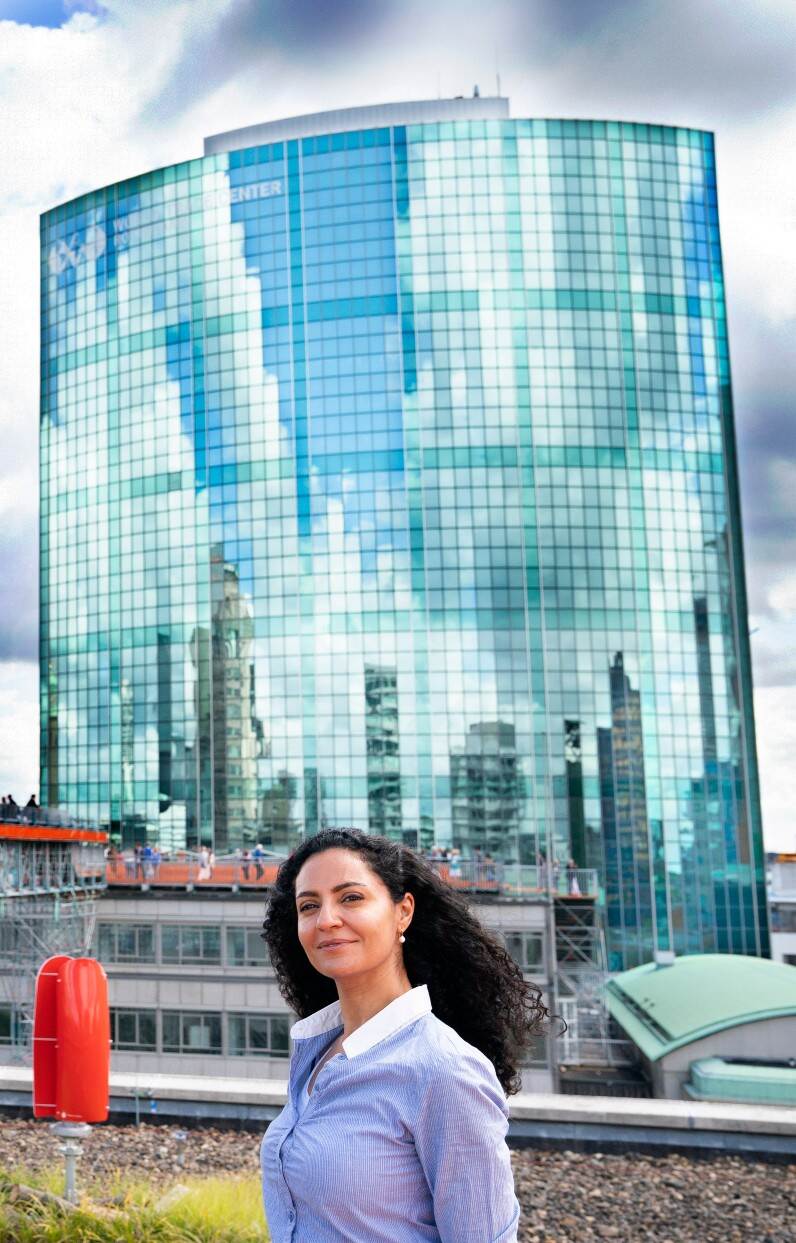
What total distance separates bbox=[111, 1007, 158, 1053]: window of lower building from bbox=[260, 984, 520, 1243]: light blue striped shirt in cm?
3463

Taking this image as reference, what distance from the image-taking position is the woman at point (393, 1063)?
2.21 metres

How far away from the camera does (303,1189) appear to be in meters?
2.31

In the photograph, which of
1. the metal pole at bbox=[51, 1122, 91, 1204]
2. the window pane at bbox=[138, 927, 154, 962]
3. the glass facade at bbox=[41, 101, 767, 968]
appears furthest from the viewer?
the glass facade at bbox=[41, 101, 767, 968]

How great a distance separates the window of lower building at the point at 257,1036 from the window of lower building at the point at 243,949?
1899 mm

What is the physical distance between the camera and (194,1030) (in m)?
34.0

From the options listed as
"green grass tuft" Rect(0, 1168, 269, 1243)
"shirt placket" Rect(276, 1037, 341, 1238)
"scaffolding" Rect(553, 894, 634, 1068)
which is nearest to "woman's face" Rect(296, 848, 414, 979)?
"shirt placket" Rect(276, 1037, 341, 1238)

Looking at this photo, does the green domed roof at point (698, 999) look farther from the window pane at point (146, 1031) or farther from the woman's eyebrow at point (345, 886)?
the woman's eyebrow at point (345, 886)

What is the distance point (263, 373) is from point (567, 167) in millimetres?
23029

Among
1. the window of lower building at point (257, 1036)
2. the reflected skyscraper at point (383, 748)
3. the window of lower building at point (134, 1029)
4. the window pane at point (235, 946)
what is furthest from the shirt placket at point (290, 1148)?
the reflected skyscraper at point (383, 748)

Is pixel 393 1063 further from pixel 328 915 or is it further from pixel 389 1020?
pixel 328 915

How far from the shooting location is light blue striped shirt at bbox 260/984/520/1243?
7.16 feet

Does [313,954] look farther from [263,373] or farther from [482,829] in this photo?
[263,373]

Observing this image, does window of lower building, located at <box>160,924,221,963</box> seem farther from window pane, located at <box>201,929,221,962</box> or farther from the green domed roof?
the green domed roof

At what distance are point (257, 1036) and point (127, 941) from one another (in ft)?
16.0
